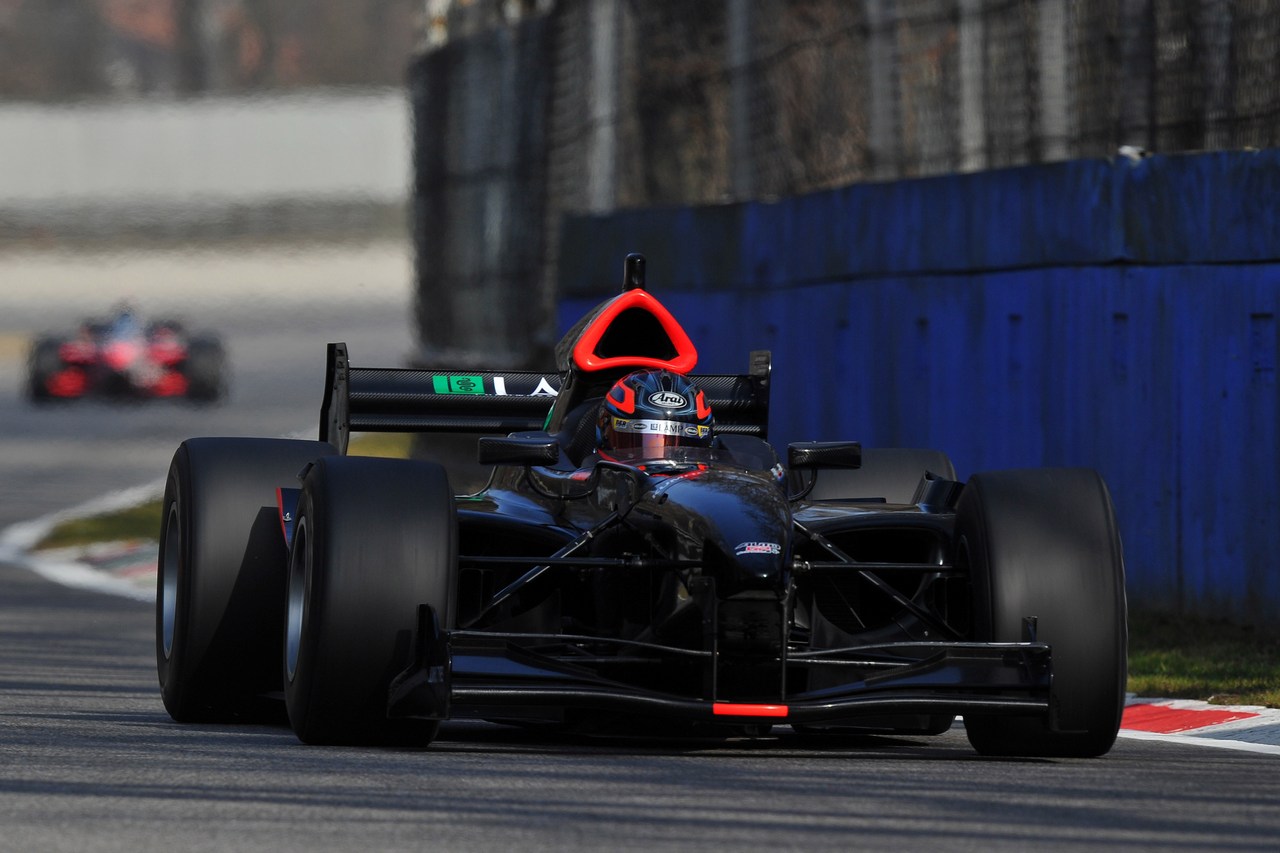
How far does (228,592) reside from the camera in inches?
343

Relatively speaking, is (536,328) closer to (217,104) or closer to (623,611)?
(623,611)

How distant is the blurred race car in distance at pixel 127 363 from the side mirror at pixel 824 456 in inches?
1073

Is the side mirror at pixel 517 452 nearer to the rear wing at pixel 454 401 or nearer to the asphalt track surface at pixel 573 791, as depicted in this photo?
the asphalt track surface at pixel 573 791

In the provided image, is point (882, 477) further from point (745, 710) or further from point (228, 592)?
point (745, 710)

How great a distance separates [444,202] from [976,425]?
11.8 m

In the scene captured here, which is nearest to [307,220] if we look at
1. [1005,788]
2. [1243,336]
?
[1243,336]

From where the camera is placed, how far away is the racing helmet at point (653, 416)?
8406mm

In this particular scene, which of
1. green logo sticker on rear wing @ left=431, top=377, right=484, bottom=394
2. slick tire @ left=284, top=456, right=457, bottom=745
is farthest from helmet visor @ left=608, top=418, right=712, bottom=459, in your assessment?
green logo sticker on rear wing @ left=431, top=377, right=484, bottom=394

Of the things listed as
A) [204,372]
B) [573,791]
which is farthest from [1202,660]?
[204,372]

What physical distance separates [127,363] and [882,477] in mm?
26551

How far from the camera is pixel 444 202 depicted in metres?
23.8

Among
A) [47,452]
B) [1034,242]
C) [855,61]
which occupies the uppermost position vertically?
[855,61]

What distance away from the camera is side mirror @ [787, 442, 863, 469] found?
8.42m

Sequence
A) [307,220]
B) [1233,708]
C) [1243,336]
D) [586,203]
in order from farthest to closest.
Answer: [307,220] < [586,203] < [1243,336] < [1233,708]
